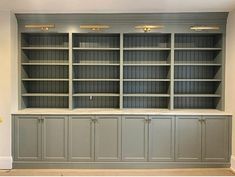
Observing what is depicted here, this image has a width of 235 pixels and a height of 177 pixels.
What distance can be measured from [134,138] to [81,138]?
2.80ft

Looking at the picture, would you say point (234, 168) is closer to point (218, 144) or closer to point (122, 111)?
point (218, 144)

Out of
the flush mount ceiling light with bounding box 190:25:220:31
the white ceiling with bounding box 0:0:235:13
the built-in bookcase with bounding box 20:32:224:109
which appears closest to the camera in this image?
the white ceiling with bounding box 0:0:235:13

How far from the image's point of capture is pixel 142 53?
5453 millimetres

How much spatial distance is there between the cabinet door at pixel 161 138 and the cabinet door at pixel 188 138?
11cm

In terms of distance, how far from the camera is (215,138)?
495 cm

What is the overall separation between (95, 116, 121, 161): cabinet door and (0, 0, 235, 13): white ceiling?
1.72m

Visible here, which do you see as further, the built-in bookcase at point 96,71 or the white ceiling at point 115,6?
the built-in bookcase at point 96,71

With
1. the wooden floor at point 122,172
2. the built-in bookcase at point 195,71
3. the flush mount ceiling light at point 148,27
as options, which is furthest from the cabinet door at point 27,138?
the built-in bookcase at point 195,71

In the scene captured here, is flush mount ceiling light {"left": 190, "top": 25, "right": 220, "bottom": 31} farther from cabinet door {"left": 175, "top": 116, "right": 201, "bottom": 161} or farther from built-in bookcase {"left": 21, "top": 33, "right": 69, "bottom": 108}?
built-in bookcase {"left": 21, "top": 33, "right": 69, "bottom": 108}

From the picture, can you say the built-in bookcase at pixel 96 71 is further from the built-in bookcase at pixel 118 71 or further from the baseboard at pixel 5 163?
the baseboard at pixel 5 163

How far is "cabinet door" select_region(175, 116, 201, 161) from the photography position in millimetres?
4938

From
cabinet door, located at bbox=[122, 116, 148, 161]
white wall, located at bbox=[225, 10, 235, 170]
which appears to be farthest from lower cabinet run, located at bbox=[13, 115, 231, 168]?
white wall, located at bbox=[225, 10, 235, 170]

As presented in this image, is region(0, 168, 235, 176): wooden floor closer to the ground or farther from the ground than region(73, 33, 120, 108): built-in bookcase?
closer to the ground

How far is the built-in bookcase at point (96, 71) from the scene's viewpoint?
17.9 ft
